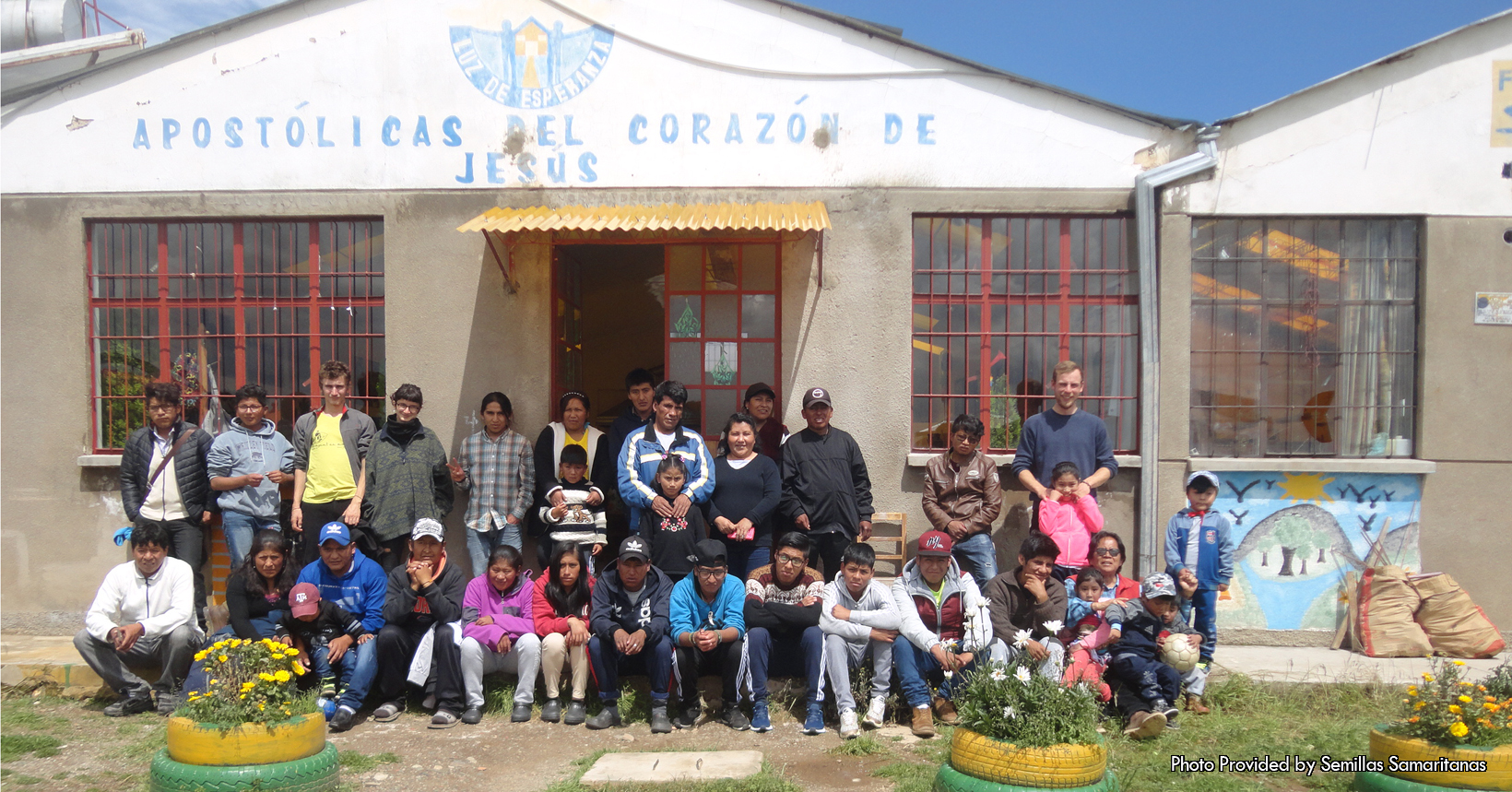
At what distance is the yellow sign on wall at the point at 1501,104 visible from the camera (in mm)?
6797

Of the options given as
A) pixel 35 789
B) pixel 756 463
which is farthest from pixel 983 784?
pixel 35 789

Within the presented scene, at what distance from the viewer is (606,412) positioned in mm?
11688

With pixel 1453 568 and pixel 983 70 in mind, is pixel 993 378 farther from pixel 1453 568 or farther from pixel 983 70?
pixel 1453 568

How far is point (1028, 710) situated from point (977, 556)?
2.23 meters

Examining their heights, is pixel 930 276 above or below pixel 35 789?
above

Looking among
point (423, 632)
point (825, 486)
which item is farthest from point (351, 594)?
point (825, 486)

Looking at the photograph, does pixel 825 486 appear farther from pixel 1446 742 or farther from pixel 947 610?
pixel 1446 742

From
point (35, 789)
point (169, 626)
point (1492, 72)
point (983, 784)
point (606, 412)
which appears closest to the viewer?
point (983, 784)

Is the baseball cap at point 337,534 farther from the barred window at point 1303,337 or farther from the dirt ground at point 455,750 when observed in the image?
the barred window at point 1303,337

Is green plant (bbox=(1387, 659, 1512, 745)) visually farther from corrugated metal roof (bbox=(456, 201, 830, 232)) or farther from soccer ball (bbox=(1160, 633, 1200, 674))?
corrugated metal roof (bbox=(456, 201, 830, 232))

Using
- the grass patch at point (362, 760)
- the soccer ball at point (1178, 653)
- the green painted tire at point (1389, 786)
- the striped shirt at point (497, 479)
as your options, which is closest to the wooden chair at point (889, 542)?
the soccer ball at point (1178, 653)

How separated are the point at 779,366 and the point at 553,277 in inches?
74.0

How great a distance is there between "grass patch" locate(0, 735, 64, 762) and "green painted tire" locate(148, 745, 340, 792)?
1.44m

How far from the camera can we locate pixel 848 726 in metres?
5.28
